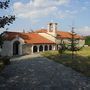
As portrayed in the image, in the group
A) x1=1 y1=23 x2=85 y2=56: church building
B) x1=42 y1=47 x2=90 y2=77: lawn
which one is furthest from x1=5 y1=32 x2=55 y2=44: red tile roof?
x1=42 y1=47 x2=90 y2=77: lawn

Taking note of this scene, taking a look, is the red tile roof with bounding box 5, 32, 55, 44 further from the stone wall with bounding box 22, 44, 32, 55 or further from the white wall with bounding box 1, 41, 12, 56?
→ the white wall with bounding box 1, 41, 12, 56

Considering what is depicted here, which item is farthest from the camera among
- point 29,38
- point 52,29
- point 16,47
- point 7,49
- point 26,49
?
point 52,29

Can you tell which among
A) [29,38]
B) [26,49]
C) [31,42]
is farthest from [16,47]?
[29,38]

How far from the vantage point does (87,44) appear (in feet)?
270

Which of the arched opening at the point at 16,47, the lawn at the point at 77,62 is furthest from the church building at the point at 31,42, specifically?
the lawn at the point at 77,62

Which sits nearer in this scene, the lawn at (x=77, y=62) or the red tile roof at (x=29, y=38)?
the lawn at (x=77, y=62)

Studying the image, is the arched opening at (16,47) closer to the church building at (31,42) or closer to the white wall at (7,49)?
the church building at (31,42)

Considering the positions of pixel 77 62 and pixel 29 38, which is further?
pixel 29 38

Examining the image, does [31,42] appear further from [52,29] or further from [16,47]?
[52,29]

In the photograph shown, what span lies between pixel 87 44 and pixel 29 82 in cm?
6317

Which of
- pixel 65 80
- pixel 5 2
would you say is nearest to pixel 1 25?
pixel 5 2

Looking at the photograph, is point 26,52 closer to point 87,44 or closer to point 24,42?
point 24,42

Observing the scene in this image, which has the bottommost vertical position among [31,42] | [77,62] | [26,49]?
[77,62]

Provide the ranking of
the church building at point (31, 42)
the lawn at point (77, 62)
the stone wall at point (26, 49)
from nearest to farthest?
the lawn at point (77, 62)
the church building at point (31, 42)
the stone wall at point (26, 49)
